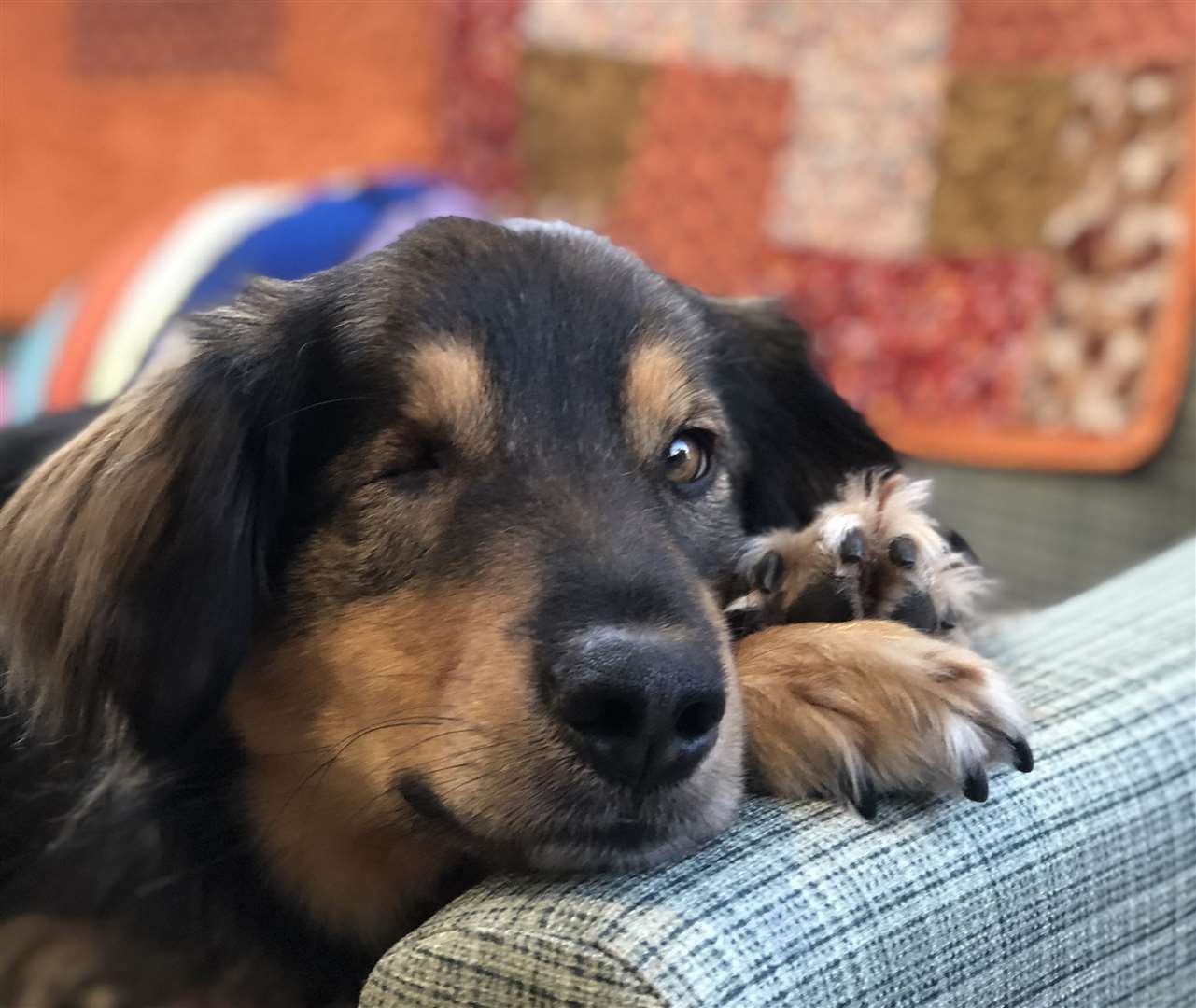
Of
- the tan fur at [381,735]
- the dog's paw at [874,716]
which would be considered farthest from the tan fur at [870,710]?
the tan fur at [381,735]

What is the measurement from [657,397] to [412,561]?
0.29 m

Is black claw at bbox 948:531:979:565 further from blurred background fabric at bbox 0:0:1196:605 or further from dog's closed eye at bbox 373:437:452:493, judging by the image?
blurred background fabric at bbox 0:0:1196:605

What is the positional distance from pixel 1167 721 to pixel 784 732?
14.0 inches

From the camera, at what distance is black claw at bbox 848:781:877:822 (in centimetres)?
93

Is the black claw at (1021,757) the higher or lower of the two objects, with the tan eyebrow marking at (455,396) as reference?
lower

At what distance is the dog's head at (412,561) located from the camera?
38.0 inches

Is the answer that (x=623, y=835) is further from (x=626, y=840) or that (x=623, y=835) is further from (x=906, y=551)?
(x=906, y=551)

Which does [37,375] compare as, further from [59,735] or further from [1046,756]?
[1046,756]

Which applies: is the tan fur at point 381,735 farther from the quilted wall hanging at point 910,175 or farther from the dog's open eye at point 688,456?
the quilted wall hanging at point 910,175

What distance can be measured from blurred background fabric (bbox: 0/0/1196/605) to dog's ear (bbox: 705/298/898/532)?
0.54 m

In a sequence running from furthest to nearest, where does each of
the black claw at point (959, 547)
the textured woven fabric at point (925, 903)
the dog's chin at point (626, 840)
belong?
the black claw at point (959, 547) < the dog's chin at point (626, 840) < the textured woven fabric at point (925, 903)

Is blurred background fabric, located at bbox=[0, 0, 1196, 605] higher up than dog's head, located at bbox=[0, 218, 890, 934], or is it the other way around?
blurred background fabric, located at bbox=[0, 0, 1196, 605]

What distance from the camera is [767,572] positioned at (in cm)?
124

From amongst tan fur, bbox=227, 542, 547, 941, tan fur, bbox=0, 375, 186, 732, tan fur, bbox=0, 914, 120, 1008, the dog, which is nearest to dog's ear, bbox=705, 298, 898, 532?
the dog
